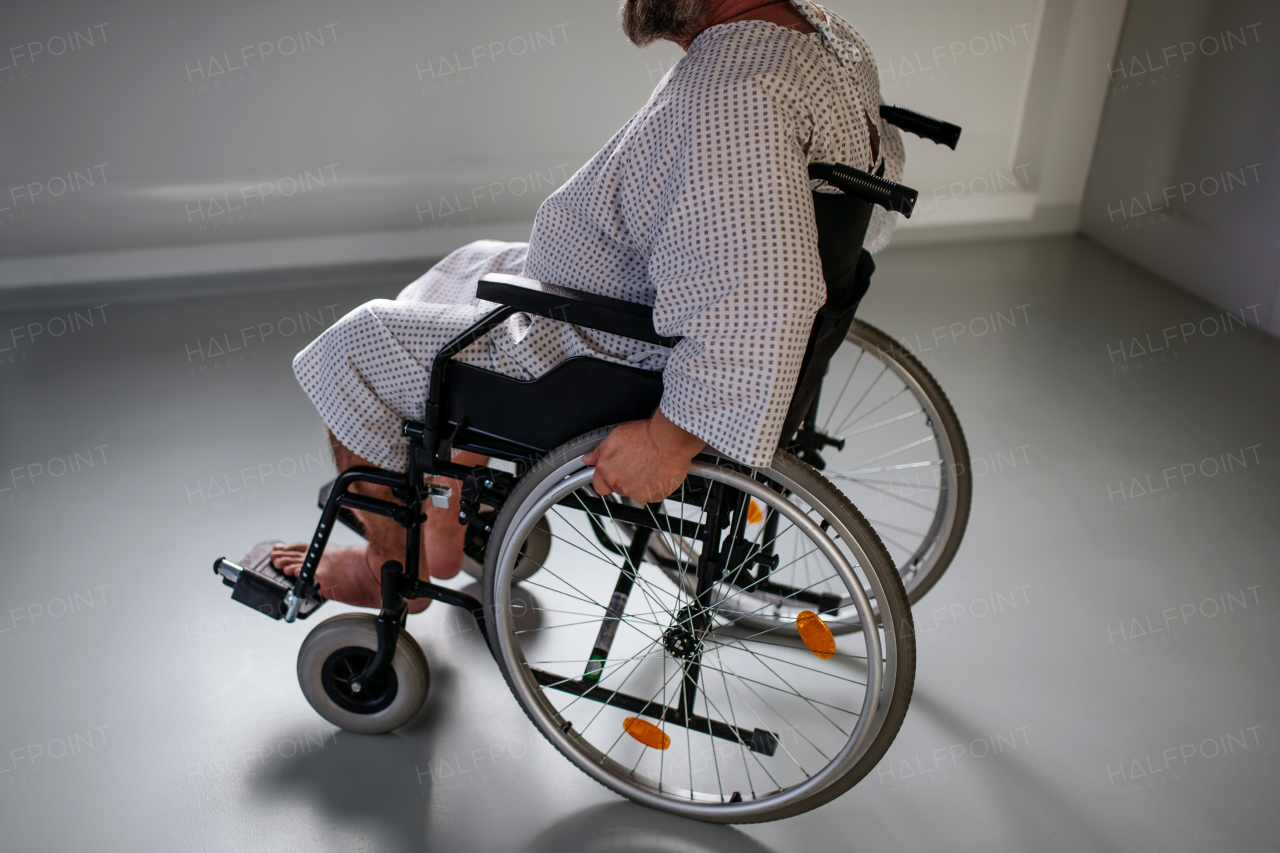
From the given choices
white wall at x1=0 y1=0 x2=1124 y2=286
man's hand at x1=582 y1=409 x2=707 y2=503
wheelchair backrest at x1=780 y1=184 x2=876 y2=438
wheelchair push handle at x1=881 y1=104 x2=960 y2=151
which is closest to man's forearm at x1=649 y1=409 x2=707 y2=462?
man's hand at x1=582 y1=409 x2=707 y2=503

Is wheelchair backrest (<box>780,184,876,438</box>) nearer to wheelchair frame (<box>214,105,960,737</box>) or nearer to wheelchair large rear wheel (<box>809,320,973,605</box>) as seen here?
wheelchair frame (<box>214,105,960,737</box>)

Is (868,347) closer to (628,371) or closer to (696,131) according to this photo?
(628,371)

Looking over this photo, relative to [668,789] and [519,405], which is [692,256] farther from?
[668,789]

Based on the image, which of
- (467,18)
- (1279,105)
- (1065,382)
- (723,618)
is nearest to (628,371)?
(723,618)

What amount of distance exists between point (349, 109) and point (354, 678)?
214 cm

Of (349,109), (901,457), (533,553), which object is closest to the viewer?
(533,553)

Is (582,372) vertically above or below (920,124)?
below

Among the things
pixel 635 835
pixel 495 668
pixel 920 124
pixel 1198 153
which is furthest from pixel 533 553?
pixel 1198 153

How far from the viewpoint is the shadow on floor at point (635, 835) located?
141 centimetres

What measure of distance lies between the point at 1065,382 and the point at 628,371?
6.10ft

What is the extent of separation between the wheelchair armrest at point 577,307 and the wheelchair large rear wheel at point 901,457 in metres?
0.56

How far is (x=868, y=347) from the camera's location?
159 cm

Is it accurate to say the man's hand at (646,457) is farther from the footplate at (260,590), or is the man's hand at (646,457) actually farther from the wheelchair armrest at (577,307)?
the footplate at (260,590)

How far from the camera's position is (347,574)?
1.63 m
